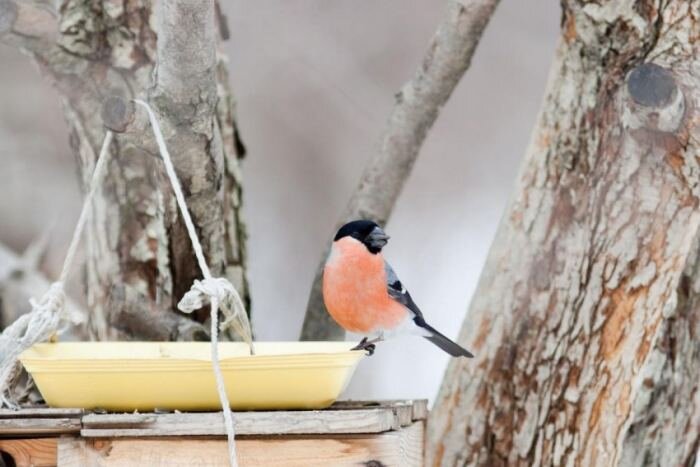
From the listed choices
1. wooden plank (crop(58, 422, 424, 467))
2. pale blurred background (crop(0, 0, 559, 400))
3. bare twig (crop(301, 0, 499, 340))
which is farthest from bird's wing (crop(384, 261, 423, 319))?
pale blurred background (crop(0, 0, 559, 400))

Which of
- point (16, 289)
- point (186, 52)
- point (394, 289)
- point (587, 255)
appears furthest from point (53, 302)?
point (16, 289)

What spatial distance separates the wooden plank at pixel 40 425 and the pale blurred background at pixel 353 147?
2.89 m

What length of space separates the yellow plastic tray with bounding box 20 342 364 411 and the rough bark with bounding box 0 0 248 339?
65 cm

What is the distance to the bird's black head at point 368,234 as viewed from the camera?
6.51ft

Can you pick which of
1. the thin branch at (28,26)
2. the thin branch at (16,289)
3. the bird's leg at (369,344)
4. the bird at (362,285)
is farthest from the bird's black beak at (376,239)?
the thin branch at (16,289)

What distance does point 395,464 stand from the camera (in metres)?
1.55

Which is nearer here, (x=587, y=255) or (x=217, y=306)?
(x=217, y=306)

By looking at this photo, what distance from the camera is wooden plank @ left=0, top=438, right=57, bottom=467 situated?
63.7 inches

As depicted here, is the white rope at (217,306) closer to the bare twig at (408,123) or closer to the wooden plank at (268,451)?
the wooden plank at (268,451)

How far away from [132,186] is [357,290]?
0.84 m

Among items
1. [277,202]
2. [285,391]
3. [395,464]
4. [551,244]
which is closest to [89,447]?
[285,391]

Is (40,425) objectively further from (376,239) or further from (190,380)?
(376,239)

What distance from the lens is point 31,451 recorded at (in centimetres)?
163

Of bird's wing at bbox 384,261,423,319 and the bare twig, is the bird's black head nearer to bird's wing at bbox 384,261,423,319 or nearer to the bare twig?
bird's wing at bbox 384,261,423,319
